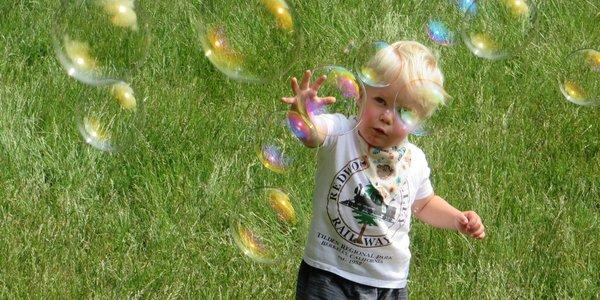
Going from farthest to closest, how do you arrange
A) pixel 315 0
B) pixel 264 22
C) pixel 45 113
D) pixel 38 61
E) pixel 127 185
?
1. pixel 315 0
2. pixel 38 61
3. pixel 45 113
4. pixel 127 185
5. pixel 264 22

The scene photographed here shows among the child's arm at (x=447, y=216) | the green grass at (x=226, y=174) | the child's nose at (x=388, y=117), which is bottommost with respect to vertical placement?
the green grass at (x=226, y=174)

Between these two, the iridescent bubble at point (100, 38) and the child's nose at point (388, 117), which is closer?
the child's nose at point (388, 117)

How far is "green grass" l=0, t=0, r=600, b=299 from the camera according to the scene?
4.10m

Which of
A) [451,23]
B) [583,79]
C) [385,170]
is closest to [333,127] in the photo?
[385,170]

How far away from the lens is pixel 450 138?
487cm

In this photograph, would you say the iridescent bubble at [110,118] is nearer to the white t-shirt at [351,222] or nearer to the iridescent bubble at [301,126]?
the iridescent bubble at [301,126]

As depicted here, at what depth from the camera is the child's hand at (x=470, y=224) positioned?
11.1ft

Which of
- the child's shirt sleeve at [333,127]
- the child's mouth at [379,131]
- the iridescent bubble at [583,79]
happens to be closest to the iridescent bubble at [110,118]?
the child's shirt sleeve at [333,127]

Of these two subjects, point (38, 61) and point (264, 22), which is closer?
point (264, 22)

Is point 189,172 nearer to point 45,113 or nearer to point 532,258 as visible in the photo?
point 45,113

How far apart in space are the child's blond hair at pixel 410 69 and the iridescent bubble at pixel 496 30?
1116 mm

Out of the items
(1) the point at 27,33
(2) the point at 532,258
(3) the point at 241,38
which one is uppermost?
(3) the point at 241,38

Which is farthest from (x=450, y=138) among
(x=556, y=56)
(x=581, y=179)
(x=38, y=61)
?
(x=38, y=61)

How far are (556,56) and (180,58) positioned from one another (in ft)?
5.19
